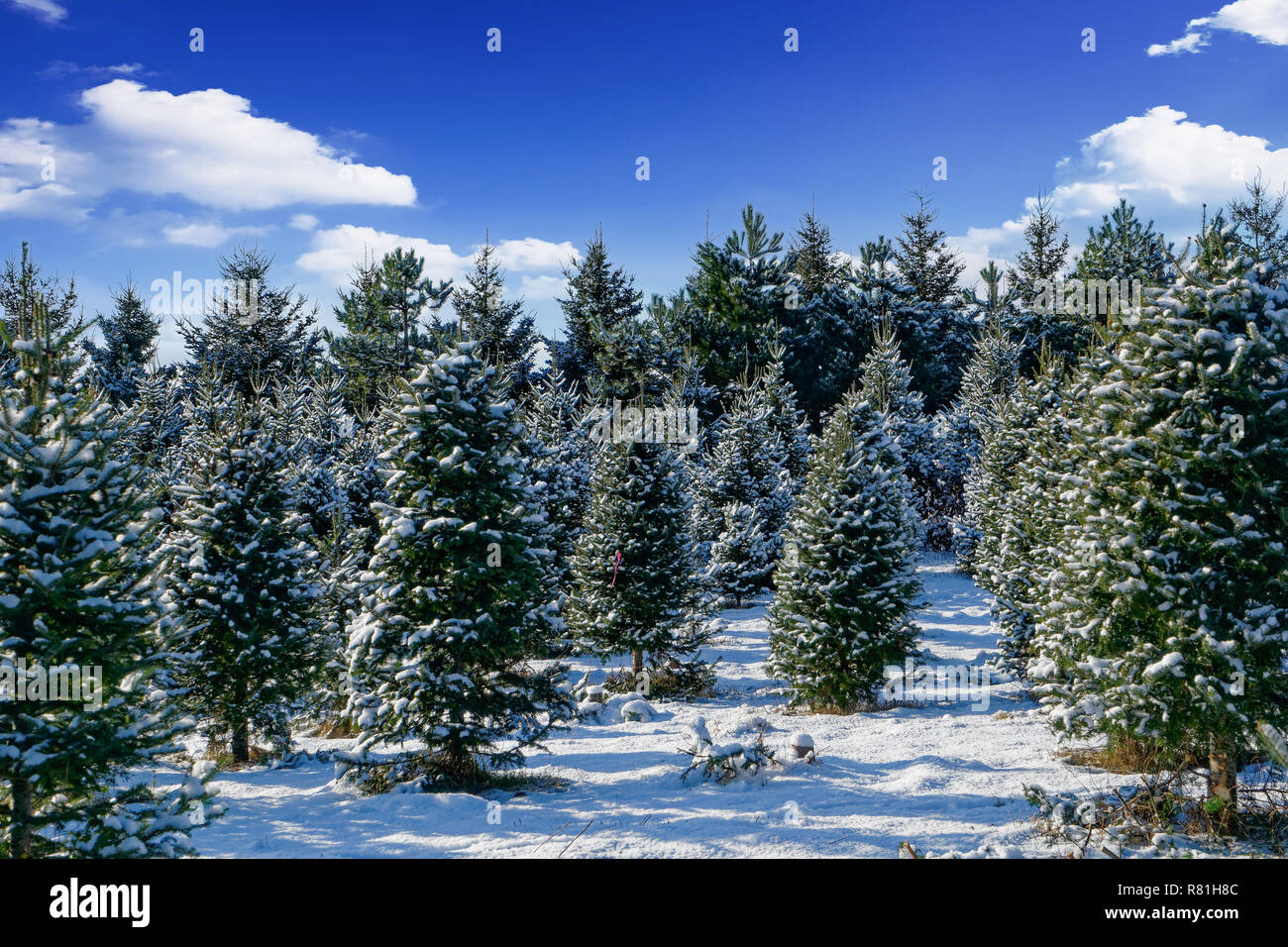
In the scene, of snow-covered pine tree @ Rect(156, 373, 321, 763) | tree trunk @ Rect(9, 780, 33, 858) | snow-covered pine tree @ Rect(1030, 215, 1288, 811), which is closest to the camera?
tree trunk @ Rect(9, 780, 33, 858)

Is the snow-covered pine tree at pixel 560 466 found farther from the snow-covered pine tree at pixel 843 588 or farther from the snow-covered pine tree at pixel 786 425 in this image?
the snow-covered pine tree at pixel 786 425

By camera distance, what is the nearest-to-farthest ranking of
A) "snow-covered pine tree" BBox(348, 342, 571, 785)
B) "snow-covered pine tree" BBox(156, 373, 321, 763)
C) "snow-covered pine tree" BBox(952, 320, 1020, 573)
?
"snow-covered pine tree" BBox(348, 342, 571, 785)
"snow-covered pine tree" BBox(156, 373, 321, 763)
"snow-covered pine tree" BBox(952, 320, 1020, 573)

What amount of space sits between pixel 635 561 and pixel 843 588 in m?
5.31

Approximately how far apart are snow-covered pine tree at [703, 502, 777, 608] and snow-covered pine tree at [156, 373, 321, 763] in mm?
15180

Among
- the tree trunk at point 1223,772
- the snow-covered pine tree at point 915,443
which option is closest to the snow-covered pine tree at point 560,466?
the snow-covered pine tree at point 915,443

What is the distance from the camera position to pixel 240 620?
45.1 feet

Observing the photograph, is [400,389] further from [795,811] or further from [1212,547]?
[1212,547]

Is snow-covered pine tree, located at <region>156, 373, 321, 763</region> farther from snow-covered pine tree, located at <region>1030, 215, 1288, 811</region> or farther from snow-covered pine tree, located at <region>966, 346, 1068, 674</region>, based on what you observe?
snow-covered pine tree, located at <region>966, 346, 1068, 674</region>

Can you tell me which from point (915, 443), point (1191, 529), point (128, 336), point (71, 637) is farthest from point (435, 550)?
point (128, 336)

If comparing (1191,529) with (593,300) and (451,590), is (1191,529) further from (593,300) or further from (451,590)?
(593,300)

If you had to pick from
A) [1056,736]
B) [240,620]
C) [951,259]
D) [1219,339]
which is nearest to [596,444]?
[240,620]

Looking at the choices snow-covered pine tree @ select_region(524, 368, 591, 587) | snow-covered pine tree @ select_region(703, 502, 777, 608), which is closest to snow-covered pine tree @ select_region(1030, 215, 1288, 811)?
snow-covered pine tree @ select_region(524, 368, 591, 587)

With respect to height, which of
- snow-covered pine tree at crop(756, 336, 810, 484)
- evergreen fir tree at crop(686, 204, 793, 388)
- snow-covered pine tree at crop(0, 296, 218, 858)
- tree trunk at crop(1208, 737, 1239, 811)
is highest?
evergreen fir tree at crop(686, 204, 793, 388)

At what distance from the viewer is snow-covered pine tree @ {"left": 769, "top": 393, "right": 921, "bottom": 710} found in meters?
15.8
